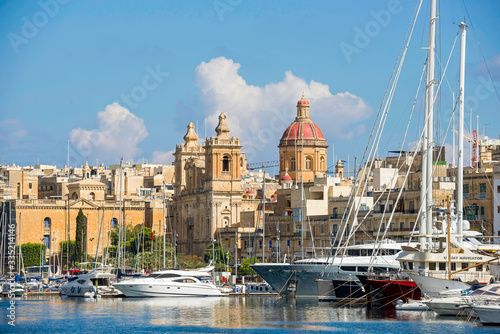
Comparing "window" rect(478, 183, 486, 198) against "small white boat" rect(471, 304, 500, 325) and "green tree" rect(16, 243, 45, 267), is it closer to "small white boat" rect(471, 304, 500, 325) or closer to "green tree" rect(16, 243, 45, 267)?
"small white boat" rect(471, 304, 500, 325)

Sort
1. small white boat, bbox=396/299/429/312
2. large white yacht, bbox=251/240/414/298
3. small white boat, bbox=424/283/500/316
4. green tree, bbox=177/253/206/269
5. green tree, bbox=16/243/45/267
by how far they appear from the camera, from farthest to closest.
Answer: green tree, bbox=16/243/45/267
green tree, bbox=177/253/206/269
large white yacht, bbox=251/240/414/298
small white boat, bbox=396/299/429/312
small white boat, bbox=424/283/500/316

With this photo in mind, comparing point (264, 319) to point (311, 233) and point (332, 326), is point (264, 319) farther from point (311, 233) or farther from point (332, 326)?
point (311, 233)

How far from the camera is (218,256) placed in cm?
10644

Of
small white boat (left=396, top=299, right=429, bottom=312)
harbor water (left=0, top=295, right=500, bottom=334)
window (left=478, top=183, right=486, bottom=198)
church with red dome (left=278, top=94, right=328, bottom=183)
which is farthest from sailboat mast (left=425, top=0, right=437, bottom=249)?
church with red dome (left=278, top=94, right=328, bottom=183)

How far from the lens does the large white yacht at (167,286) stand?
243ft

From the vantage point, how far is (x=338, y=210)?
98125mm

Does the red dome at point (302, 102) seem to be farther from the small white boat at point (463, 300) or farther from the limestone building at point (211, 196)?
the small white boat at point (463, 300)

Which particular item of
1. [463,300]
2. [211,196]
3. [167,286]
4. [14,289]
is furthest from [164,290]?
[211,196]

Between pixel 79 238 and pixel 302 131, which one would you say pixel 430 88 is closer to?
pixel 79 238

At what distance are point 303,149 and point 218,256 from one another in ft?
97.4

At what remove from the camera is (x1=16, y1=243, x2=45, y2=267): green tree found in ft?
385

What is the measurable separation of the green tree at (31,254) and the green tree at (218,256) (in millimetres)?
18067

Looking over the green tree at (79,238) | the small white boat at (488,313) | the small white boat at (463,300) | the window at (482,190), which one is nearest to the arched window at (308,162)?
the green tree at (79,238)

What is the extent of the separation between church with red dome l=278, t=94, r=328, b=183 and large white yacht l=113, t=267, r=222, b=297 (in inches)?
2250
